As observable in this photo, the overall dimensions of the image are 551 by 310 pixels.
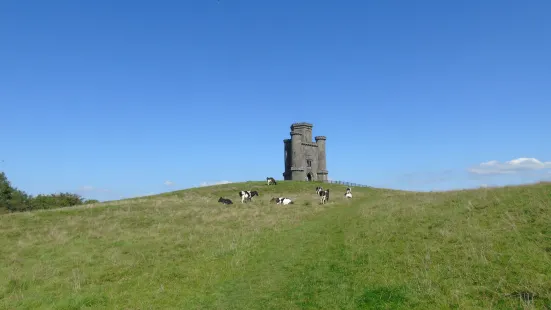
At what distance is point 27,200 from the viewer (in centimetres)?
5925

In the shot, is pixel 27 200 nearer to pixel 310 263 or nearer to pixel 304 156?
pixel 304 156

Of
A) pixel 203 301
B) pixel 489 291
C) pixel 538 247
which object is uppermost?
pixel 538 247

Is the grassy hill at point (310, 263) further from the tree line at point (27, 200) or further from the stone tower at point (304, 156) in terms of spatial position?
the stone tower at point (304, 156)

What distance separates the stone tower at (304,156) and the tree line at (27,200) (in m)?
43.3

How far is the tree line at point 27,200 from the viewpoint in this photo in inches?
2229

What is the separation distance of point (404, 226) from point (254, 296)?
904cm

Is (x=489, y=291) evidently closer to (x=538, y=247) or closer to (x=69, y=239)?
(x=538, y=247)

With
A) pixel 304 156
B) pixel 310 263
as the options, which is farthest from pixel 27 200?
pixel 310 263

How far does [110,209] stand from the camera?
104ft

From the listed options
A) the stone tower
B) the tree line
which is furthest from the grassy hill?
the stone tower

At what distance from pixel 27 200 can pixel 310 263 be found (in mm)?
64970

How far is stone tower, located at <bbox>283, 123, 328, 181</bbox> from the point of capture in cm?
7719

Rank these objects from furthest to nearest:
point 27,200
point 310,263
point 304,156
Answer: point 304,156 < point 27,200 < point 310,263

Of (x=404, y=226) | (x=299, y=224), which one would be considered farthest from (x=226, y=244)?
(x=404, y=226)
